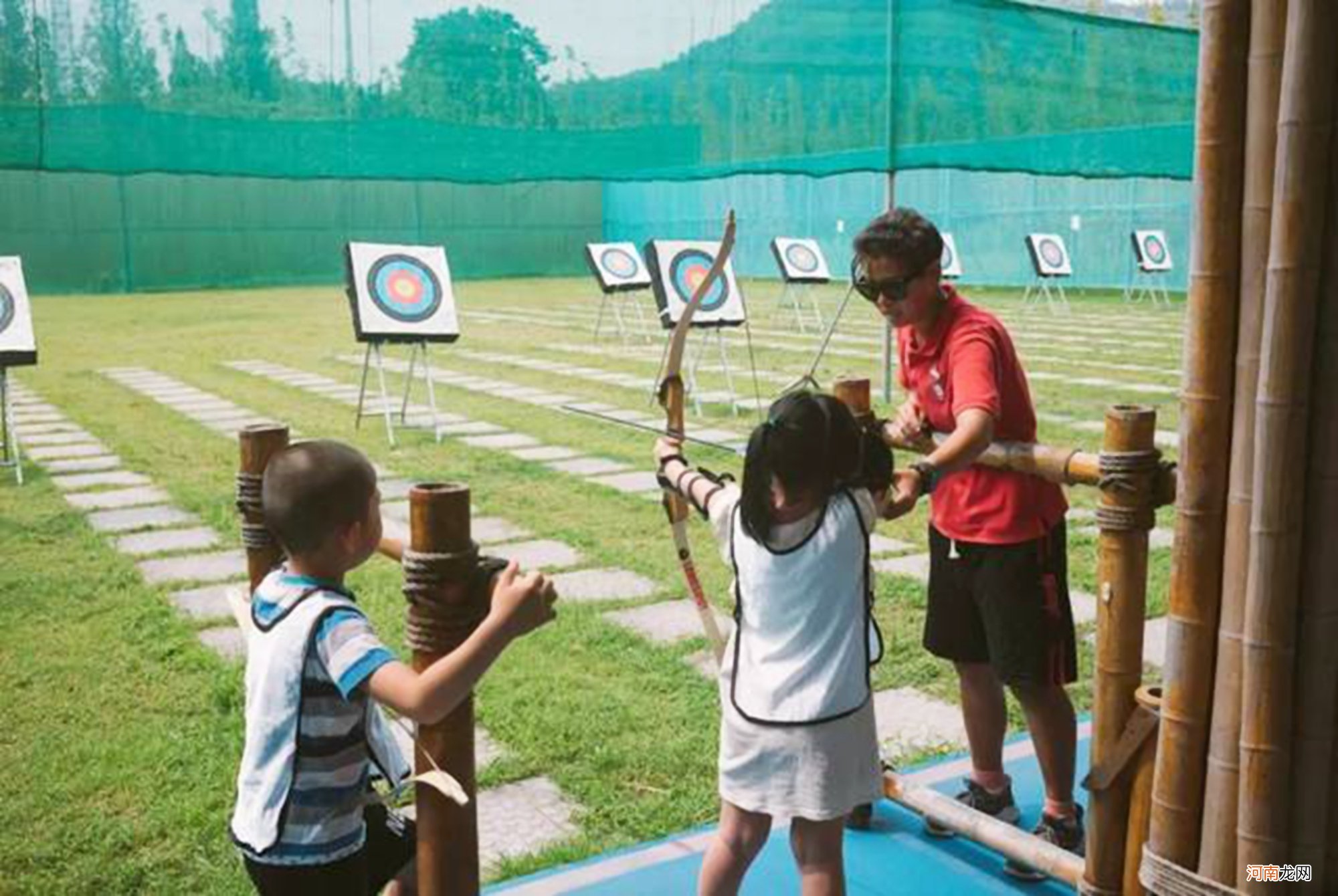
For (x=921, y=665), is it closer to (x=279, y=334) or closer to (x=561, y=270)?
A: (x=279, y=334)

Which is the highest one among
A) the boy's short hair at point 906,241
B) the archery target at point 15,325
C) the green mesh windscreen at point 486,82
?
the green mesh windscreen at point 486,82

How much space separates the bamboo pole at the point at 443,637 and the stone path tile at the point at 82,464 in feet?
17.7

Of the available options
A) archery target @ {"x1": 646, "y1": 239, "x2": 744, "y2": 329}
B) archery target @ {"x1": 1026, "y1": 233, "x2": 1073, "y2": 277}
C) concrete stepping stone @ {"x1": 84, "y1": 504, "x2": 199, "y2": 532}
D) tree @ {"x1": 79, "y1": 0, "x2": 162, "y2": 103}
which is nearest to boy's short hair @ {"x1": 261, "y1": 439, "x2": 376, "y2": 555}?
tree @ {"x1": 79, "y1": 0, "x2": 162, "y2": 103}

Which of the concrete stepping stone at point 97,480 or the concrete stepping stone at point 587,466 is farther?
the concrete stepping stone at point 587,466

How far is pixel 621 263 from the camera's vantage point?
1423cm

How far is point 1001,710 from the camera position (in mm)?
2404

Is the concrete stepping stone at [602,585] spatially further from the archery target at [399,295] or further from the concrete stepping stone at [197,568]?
the archery target at [399,295]

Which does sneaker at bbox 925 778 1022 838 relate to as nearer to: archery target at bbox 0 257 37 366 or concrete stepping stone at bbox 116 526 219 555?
concrete stepping stone at bbox 116 526 219 555

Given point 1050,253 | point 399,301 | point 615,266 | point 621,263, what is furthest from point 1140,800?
point 1050,253

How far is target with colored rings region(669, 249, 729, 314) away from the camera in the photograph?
8.77 metres

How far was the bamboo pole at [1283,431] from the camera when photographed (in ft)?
4.58

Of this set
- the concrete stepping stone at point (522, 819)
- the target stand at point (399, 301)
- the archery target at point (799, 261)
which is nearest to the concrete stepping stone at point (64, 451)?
the target stand at point (399, 301)

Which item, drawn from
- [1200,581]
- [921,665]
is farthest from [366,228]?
[1200,581]

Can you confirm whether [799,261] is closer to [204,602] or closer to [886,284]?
[204,602]
